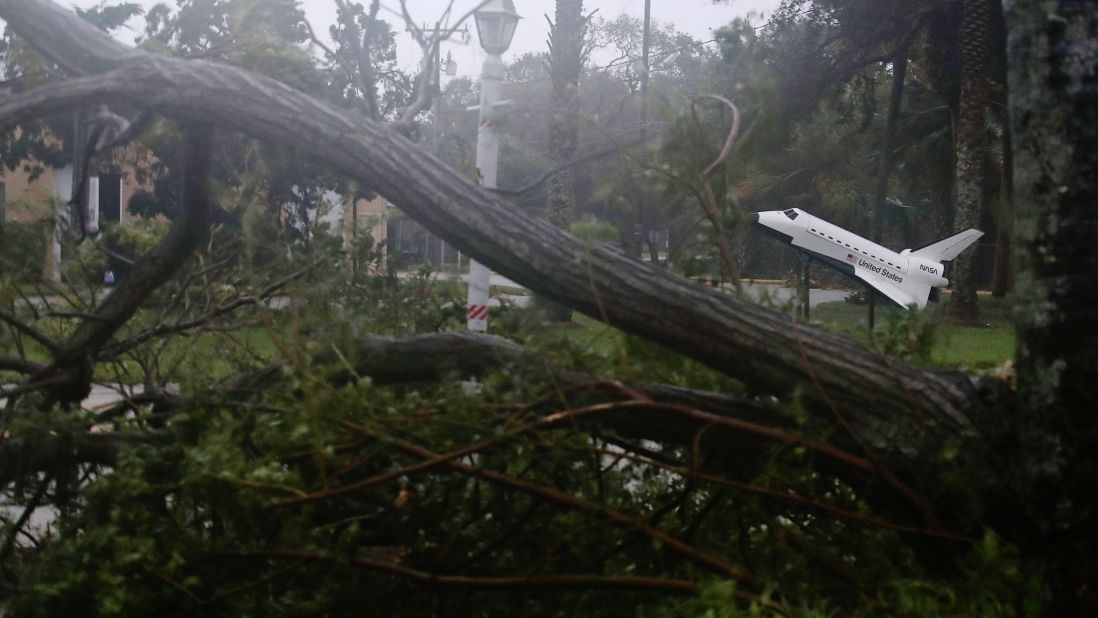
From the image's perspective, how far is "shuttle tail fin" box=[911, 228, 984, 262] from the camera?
19.5m

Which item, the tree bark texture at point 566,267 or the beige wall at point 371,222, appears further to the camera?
the beige wall at point 371,222

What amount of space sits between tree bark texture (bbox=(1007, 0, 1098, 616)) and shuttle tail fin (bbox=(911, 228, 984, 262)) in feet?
55.1

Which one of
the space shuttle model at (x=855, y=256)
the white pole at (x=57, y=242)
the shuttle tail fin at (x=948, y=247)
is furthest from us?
the shuttle tail fin at (x=948, y=247)

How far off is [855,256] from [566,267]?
15.1 metres

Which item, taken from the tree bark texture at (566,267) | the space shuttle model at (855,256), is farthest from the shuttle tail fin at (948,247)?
the tree bark texture at (566,267)

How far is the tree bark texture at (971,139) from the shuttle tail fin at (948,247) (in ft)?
8.87

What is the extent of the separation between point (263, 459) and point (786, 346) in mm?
1419

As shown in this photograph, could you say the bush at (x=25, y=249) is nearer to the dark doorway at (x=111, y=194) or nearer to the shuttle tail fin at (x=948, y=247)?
the shuttle tail fin at (x=948, y=247)

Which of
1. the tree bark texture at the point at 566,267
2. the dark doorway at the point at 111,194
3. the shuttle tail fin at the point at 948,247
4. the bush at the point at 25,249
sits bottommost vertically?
the dark doorway at the point at 111,194

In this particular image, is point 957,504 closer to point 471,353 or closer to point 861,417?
point 861,417

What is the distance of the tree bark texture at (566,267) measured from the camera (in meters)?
3.21

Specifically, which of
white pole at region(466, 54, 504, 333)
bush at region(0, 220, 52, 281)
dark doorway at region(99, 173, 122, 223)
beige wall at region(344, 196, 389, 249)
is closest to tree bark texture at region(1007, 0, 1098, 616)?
beige wall at region(344, 196, 389, 249)

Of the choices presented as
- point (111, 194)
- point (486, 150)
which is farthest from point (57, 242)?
point (111, 194)

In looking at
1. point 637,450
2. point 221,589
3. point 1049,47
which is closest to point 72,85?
point 221,589
